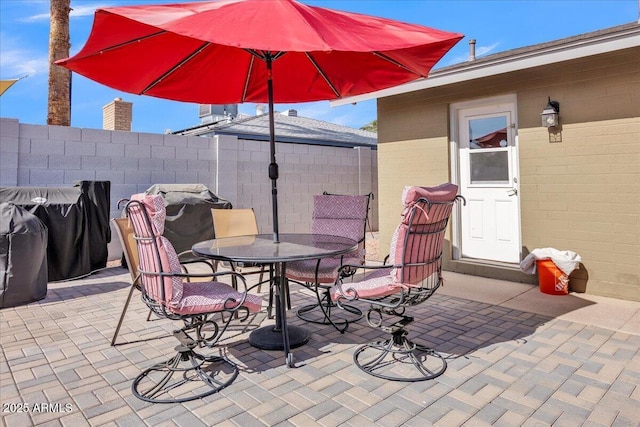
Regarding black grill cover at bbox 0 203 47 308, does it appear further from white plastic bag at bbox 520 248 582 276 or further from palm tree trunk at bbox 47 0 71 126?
white plastic bag at bbox 520 248 582 276

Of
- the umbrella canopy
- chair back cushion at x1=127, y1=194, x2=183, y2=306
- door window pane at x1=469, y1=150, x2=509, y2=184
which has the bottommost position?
chair back cushion at x1=127, y1=194, x2=183, y2=306

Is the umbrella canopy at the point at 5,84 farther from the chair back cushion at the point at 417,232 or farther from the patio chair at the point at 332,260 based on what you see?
the chair back cushion at the point at 417,232

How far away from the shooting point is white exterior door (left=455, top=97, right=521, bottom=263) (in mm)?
5051

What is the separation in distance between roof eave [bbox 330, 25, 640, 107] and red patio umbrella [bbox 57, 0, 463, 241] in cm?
177

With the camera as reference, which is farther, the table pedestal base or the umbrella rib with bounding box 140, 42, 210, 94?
the umbrella rib with bounding box 140, 42, 210, 94

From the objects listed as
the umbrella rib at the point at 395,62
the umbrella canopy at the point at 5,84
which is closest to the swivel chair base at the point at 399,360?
the umbrella rib at the point at 395,62

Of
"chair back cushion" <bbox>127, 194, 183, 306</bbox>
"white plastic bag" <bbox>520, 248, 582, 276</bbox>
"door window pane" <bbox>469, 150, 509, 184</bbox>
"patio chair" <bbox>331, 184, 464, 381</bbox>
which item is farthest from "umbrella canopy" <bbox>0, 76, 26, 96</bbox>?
"white plastic bag" <bbox>520, 248, 582, 276</bbox>

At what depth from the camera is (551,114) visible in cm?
445

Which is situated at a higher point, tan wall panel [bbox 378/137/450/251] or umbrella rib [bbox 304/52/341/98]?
umbrella rib [bbox 304/52/341/98]

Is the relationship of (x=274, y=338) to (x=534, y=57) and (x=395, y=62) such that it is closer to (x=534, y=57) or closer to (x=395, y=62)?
(x=395, y=62)

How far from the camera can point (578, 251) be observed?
4.41 m

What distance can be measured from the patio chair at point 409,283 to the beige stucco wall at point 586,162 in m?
2.56

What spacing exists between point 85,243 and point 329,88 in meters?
3.93

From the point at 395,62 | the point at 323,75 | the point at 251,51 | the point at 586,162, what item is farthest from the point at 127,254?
the point at 586,162
